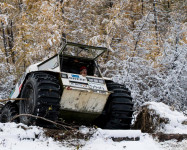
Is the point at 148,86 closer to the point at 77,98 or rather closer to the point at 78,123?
the point at 78,123

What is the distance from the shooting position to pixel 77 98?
5.96 meters

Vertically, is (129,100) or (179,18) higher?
(179,18)

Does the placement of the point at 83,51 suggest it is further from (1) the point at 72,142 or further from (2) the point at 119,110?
(1) the point at 72,142

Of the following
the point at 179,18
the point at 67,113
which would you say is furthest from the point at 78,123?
the point at 179,18

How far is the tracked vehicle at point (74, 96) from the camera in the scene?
5484 mm

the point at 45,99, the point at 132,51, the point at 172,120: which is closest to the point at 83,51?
the point at 45,99

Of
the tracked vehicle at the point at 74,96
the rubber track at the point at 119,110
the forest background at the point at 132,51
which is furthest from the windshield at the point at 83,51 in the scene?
the forest background at the point at 132,51

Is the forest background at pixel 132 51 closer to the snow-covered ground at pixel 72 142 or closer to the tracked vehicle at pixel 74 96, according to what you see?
the tracked vehicle at pixel 74 96

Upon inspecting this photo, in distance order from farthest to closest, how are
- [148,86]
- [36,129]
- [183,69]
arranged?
[148,86]
[183,69]
[36,129]

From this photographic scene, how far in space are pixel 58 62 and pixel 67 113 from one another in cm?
118

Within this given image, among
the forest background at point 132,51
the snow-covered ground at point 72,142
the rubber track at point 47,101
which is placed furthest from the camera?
the forest background at point 132,51

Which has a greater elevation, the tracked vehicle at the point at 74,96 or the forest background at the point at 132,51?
the forest background at the point at 132,51

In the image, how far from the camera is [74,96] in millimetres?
5910

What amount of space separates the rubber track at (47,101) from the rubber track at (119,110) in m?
1.37
